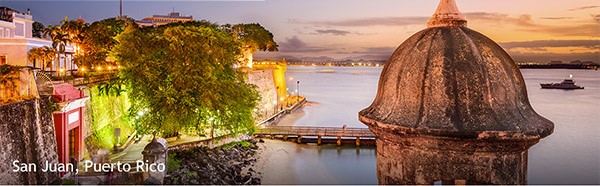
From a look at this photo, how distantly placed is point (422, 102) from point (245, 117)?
93.8 ft

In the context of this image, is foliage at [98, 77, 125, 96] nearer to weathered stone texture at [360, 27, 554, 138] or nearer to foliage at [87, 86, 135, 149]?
foliage at [87, 86, 135, 149]

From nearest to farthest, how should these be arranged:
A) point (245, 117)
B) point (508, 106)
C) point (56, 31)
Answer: point (508, 106) → point (245, 117) → point (56, 31)

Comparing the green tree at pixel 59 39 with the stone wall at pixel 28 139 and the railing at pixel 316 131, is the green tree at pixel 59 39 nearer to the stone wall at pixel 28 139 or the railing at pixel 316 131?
the railing at pixel 316 131

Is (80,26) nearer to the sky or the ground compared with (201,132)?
nearer to the sky

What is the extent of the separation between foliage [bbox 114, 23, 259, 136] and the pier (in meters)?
11.7

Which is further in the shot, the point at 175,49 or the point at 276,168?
the point at 276,168

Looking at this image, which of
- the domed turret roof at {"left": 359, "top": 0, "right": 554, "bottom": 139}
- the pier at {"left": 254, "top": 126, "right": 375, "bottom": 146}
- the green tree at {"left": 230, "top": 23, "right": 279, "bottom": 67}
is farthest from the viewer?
the green tree at {"left": 230, "top": 23, "right": 279, "bottom": 67}

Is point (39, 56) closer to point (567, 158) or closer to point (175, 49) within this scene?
point (175, 49)

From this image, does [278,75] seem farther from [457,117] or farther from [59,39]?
[457,117]

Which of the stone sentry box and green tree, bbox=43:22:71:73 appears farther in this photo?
green tree, bbox=43:22:71:73

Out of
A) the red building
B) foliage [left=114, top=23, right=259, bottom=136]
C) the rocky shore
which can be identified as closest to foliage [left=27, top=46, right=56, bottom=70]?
foliage [left=114, top=23, right=259, bottom=136]

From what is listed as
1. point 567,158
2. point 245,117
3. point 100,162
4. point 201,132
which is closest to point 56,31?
point 201,132

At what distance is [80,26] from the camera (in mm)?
43344

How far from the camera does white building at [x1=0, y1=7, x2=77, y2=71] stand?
36906 millimetres
